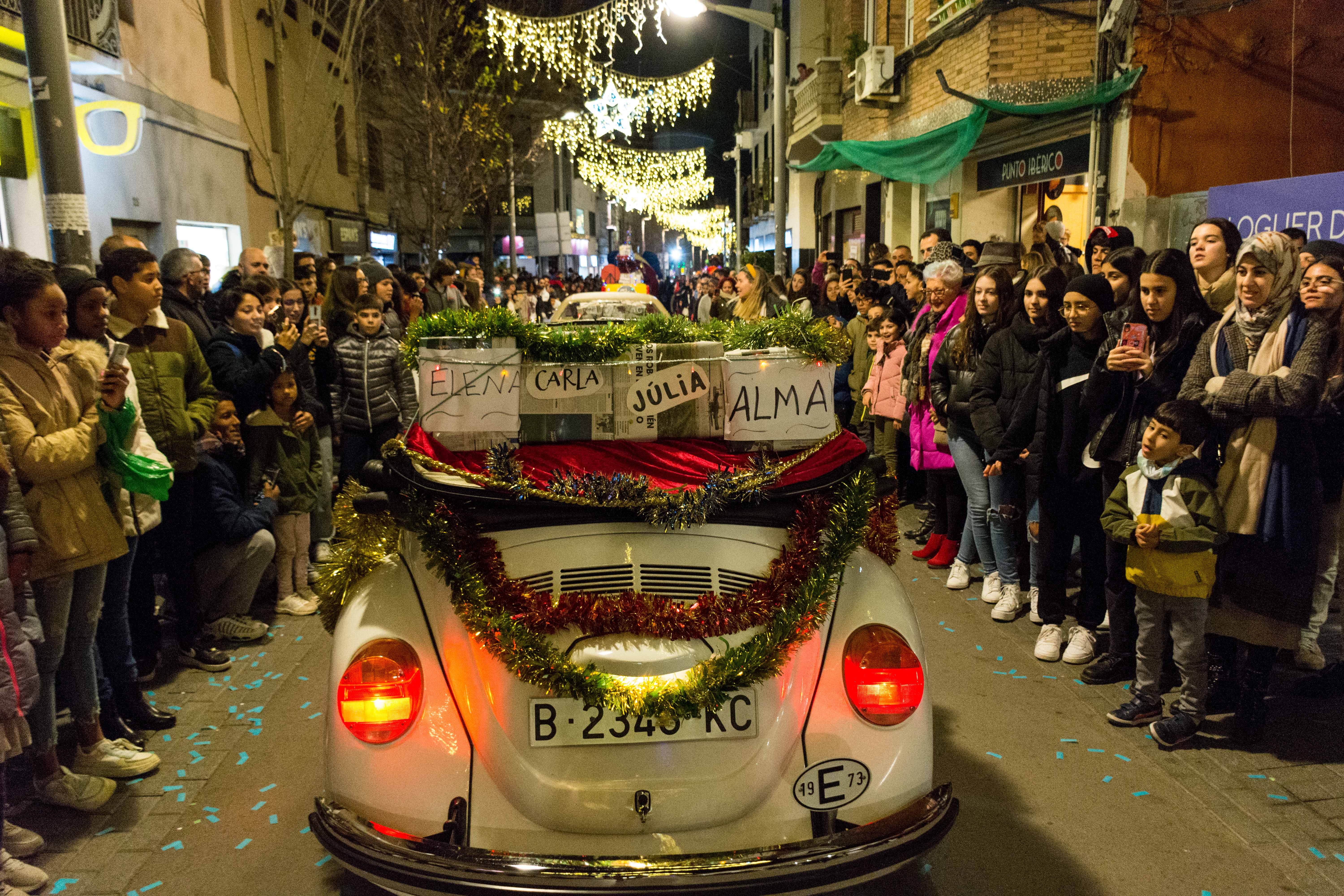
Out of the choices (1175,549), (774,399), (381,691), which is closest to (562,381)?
(774,399)

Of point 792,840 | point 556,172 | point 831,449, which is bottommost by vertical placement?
point 792,840

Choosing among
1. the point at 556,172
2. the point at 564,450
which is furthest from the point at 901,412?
the point at 556,172

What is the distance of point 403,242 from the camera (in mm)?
37250

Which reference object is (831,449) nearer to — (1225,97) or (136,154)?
(1225,97)

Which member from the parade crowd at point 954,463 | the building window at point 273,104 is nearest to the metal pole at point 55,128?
the parade crowd at point 954,463

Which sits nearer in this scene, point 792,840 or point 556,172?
point 792,840

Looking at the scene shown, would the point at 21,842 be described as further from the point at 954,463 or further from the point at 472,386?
the point at 954,463

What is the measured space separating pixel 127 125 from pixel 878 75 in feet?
39.7

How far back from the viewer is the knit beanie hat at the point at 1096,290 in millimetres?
5375

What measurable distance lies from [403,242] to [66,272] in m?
34.5

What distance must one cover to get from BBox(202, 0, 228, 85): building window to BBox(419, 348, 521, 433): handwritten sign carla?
15.6m

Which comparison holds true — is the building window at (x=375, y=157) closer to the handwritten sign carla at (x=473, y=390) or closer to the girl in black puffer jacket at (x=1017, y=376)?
the girl in black puffer jacket at (x=1017, y=376)

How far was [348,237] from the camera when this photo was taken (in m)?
27.0

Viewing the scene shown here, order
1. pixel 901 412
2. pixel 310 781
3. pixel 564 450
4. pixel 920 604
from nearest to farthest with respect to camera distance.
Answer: pixel 564 450
pixel 310 781
pixel 920 604
pixel 901 412
